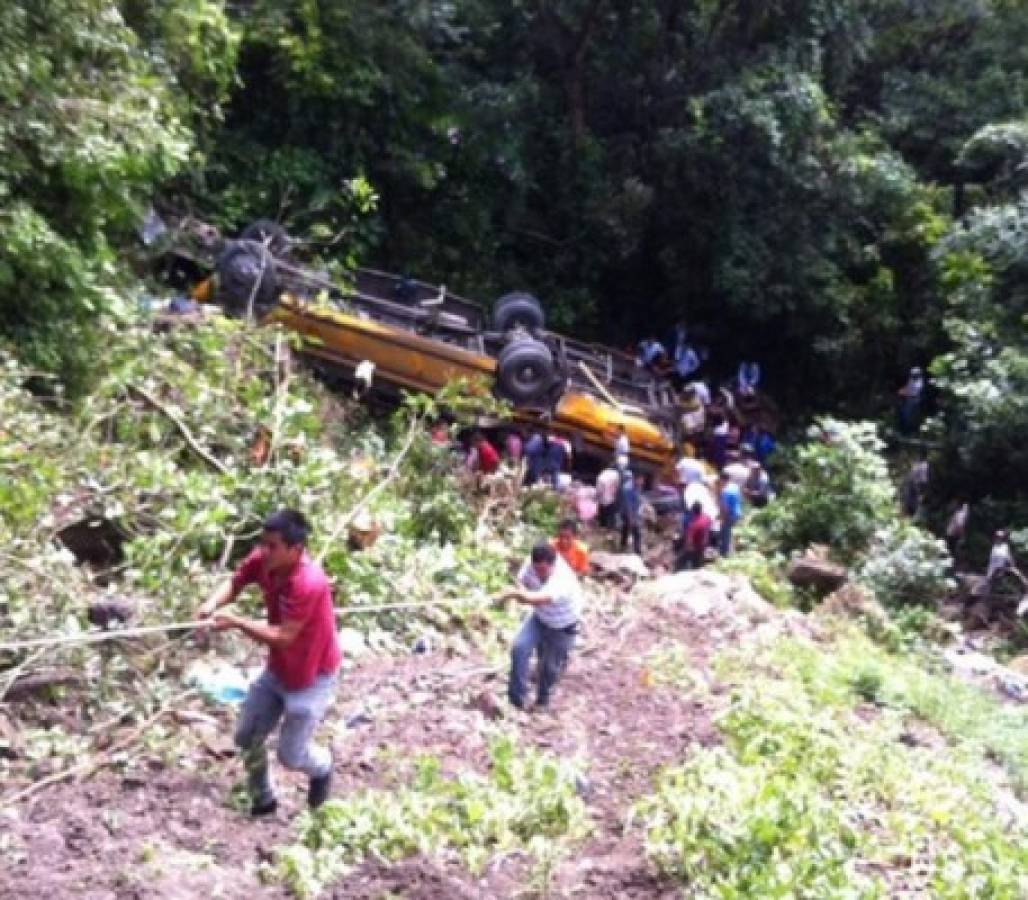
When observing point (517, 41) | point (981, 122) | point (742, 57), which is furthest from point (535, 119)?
point (981, 122)

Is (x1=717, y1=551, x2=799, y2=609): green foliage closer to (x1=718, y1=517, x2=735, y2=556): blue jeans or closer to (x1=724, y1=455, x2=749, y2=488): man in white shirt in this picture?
(x1=718, y1=517, x2=735, y2=556): blue jeans

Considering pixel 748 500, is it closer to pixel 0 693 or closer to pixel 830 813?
pixel 830 813

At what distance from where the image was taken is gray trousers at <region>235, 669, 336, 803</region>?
559 cm

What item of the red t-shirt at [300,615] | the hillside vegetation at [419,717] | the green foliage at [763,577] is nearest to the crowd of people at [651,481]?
the green foliage at [763,577]

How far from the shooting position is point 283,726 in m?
5.67

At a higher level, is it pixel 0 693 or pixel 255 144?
pixel 255 144

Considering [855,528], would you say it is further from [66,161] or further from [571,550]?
[66,161]

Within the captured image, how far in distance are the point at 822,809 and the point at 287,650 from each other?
240cm

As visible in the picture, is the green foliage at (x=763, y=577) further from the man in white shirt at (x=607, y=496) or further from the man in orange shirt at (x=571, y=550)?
the man in orange shirt at (x=571, y=550)

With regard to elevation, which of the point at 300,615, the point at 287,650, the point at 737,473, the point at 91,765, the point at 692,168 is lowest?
the point at 91,765

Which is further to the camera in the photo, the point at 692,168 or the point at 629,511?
the point at 692,168

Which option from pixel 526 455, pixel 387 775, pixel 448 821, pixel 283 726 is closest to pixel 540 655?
pixel 387 775

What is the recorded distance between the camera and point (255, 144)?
1759cm

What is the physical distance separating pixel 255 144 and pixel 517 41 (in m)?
4.10
